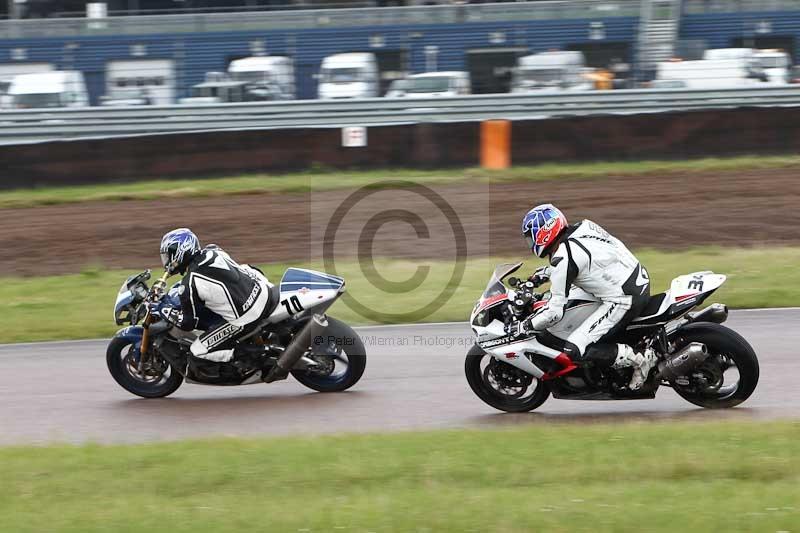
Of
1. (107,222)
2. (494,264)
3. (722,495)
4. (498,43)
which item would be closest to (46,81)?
(107,222)

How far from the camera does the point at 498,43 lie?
3728cm

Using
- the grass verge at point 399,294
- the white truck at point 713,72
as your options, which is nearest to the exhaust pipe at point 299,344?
the grass verge at point 399,294

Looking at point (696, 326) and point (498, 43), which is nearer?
point (696, 326)

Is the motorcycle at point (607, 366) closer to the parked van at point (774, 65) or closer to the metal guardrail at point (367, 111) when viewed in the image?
the metal guardrail at point (367, 111)

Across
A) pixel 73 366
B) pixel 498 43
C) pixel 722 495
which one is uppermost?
pixel 498 43

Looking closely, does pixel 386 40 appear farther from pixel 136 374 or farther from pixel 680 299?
pixel 680 299

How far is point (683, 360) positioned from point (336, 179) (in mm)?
12750

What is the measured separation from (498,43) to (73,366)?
1119 inches

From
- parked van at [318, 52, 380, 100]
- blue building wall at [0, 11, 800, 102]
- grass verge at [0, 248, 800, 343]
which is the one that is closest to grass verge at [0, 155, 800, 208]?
grass verge at [0, 248, 800, 343]

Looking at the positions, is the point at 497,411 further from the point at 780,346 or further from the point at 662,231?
the point at 662,231

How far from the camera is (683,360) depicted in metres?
8.35

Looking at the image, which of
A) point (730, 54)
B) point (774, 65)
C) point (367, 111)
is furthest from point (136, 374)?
point (730, 54)

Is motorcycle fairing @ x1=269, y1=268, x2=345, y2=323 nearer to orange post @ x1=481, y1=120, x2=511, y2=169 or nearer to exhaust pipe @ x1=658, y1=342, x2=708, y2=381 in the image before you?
exhaust pipe @ x1=658, y1=342, x2=708, y2=381

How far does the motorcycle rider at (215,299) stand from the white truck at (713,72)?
860 inches
